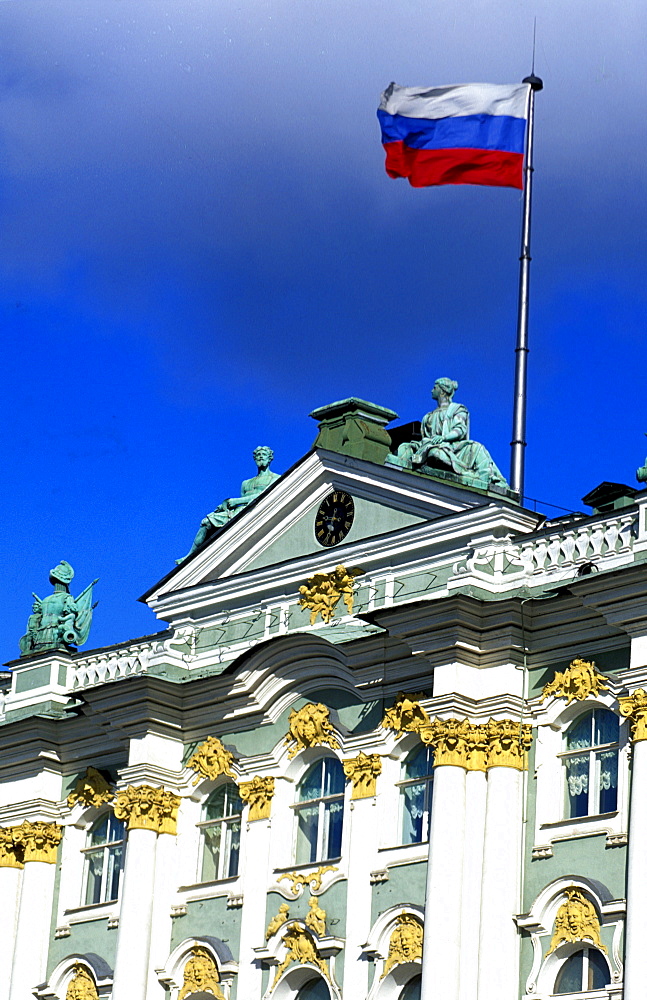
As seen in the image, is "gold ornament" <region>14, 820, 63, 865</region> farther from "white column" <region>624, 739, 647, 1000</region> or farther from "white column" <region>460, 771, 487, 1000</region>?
"white column" <region>624, 739, 647, 1000</region>

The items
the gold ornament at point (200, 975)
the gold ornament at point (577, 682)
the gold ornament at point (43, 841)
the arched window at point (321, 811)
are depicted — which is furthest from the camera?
the gold ornament at point (43, 841)

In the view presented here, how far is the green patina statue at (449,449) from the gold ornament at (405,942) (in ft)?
24.4

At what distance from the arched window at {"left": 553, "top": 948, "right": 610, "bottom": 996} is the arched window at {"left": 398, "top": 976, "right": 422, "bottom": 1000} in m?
2.63

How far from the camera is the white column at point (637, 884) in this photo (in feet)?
110

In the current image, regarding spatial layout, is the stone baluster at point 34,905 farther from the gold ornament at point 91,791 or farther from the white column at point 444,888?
the white column at point 444,888

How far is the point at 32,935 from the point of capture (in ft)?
142

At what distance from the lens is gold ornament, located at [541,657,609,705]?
118ft

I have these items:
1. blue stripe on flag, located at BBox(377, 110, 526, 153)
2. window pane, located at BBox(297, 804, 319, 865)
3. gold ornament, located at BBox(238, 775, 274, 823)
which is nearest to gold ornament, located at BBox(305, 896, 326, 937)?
window pane, located at BBox(297, 804, 319, 865)

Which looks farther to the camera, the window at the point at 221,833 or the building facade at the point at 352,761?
the window at the point at 221,833

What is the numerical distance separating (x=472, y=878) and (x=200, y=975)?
631 centimetres

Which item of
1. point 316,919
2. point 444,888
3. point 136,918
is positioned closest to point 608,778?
point 444,888

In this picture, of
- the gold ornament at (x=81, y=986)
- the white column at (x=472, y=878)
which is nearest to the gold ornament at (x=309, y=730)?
the white column at (x=472, y=878)

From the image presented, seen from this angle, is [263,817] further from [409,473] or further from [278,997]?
[409,473]

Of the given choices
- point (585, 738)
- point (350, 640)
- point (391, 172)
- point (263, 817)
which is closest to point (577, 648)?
point (585, 738)
